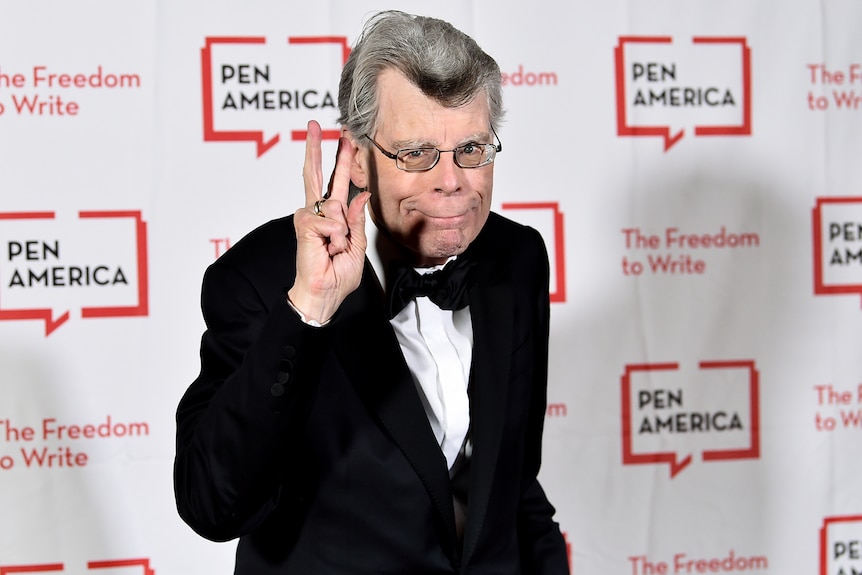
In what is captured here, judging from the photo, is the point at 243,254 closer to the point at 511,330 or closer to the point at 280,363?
the point at 280,363

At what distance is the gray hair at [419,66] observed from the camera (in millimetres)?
1261

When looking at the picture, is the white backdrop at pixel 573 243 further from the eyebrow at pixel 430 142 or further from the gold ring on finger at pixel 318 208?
the gold ring on finger at pixel 318 208

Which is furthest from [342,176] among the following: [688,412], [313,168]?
[688,412]

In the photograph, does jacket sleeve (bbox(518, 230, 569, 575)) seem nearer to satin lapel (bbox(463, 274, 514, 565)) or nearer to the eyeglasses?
satin lapel (bbox(463, 274, 514, 565))

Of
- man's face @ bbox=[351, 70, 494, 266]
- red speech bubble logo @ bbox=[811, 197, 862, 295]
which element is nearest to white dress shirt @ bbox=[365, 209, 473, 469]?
man's face @ bbox=[351, 70, 494, 266]

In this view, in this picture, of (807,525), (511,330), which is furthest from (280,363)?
(807,525)

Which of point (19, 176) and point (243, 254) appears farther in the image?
point (19, 176)

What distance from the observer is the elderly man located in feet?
4.09

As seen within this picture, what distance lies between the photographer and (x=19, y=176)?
2234 mm

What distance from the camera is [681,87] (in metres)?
2.51

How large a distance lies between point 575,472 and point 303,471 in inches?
52.2

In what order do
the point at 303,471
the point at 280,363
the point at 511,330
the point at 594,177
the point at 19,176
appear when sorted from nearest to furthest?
the point at 280,363
the point at 303,471
the point at 511,330
the point at 19,176
the point at 594,177

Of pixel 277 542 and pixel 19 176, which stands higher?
pixel 19 176

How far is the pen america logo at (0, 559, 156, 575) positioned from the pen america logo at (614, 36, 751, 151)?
1.66 metres
